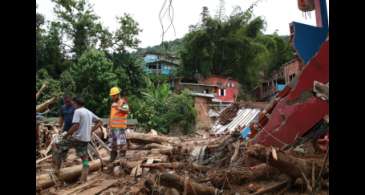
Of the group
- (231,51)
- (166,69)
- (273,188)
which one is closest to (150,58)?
(166,69)

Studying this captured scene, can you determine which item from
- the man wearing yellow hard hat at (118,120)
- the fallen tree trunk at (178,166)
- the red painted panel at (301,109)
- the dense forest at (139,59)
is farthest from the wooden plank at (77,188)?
the dense forest at (139,59)

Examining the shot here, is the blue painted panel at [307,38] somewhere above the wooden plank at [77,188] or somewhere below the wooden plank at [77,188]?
above

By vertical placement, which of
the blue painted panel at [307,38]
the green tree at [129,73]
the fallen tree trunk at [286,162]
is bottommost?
the fallen tree trunk at [286,162]

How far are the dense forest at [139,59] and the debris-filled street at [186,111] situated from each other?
99mm

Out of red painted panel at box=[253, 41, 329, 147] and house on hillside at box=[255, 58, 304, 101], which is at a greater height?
house on hillside at box=[255, 58, 304, 101]

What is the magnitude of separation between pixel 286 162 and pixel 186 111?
60.2 ft

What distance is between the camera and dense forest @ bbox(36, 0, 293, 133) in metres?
23.6

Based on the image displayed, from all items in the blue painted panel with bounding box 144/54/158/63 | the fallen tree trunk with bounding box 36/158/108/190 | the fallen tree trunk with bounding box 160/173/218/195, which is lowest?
the fallen tree trunk with bounding box 36/158/108/190

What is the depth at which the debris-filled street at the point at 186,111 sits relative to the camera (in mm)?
5391

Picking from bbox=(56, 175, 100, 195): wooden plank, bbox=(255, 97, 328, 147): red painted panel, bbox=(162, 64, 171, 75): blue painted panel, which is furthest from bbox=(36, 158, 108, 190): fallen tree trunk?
bbox=(162, 64, 171, 75): blue painted panel

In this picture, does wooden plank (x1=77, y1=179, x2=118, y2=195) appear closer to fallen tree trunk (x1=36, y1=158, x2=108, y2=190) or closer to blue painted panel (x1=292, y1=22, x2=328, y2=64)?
fallen tree trunk (x1=36, y1=158, x2=108, y2=190)

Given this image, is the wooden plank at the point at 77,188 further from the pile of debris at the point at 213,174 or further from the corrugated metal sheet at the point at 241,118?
the corrugated metal sheet at the point at 241,118

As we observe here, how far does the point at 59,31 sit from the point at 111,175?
88.3ft
